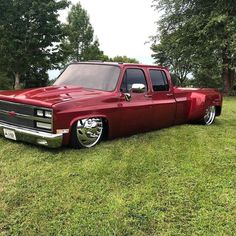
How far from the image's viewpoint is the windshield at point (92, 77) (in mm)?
7418

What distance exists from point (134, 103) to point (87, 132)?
4.47 feet

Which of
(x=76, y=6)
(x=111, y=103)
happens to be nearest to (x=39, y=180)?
(x=111, y=103)

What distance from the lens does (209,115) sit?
1041cm

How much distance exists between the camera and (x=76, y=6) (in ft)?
196

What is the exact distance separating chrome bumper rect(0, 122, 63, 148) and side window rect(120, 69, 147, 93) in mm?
1843

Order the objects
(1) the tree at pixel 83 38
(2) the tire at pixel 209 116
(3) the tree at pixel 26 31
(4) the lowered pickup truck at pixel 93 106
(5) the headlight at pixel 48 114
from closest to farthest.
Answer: (5) the headlight at pixel 48 114 → (4) the lowered pickup truck at pixel 93 106 → (2) the tire at pixel 209 116 → (3) the tree at pixel 26 31 → (1) the tree at pixel 83 38

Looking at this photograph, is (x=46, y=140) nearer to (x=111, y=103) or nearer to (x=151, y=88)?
(x=111, y=103)

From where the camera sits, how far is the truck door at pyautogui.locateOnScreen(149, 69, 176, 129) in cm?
830

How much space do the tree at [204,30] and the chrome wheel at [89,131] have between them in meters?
18.8

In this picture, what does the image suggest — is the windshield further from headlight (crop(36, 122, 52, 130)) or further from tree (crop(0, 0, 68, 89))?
tree (crop(0, 0, 68, 89))

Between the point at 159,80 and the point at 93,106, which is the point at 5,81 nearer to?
the point at 159,80

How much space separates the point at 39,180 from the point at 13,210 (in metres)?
0.84

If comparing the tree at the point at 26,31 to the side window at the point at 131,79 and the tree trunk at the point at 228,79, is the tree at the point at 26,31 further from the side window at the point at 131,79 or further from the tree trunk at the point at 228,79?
the side window at the point at 131,79

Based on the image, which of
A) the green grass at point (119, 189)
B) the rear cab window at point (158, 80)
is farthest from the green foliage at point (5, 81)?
the green grass at point (119, 189)
